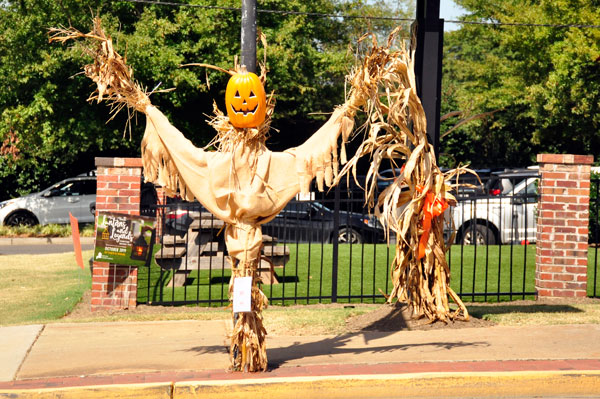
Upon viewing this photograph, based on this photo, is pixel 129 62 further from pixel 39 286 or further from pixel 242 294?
pixel 242 294

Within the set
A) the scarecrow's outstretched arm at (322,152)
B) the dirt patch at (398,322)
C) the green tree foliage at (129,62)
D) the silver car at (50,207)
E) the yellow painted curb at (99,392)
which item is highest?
the green tree foliage at (129,62)

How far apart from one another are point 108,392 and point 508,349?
11.3 ft

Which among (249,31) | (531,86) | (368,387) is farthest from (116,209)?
(531,86)

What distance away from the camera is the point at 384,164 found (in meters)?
30.5

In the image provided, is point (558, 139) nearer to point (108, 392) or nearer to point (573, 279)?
point (573, 279)

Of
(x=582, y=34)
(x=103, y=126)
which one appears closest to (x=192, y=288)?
(x=103, y=126)

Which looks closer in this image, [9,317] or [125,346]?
[125,346]

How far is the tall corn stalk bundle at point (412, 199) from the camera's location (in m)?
7.05

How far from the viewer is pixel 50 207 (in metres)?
21.4

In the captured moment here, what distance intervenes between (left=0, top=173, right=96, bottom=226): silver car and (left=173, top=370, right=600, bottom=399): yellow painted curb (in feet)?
54.3

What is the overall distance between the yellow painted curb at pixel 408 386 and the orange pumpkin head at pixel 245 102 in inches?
76.6

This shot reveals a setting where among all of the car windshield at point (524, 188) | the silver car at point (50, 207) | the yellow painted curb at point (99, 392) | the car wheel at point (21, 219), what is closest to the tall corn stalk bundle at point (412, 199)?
the yellow painted curb at point (99, 392)

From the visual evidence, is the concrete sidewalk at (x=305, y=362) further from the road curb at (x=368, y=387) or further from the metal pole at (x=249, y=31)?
the metal pole at (x=249, y=31)

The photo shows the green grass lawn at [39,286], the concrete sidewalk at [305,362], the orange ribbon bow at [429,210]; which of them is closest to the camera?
the concrete sidewalk at [305,362]
